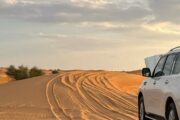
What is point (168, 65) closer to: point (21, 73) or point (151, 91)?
point (151, 91)

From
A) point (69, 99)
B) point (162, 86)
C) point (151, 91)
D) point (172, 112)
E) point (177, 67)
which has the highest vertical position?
point (177, 67)

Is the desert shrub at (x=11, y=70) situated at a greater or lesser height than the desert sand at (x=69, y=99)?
greater

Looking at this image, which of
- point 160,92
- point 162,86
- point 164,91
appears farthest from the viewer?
point 160,92

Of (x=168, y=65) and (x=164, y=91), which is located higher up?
(x=168, y=65)

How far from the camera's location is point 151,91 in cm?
1418

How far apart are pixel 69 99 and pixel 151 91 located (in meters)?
17.2

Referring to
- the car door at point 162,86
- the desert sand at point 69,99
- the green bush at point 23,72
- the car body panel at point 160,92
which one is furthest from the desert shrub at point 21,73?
the car door at point 162,86

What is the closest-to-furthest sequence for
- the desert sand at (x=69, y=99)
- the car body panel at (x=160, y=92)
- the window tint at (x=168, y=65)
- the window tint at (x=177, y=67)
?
the car body panel at (x=160, y=92) < the window tint at (x=177, y=67) < the window tint at (x=168, y=65) < the desert sand at (x=69, y=99)

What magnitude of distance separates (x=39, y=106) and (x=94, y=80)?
48.4 feet

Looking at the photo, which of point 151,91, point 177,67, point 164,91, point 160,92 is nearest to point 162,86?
point 160,92

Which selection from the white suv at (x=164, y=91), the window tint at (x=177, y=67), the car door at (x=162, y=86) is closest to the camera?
the white suv at (x=164, y=91)

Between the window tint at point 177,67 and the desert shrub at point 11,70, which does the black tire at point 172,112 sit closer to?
the window tint at point 177,67

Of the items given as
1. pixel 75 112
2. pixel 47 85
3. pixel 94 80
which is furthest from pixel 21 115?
pixel 94 80

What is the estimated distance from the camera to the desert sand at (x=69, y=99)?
22.7 m
